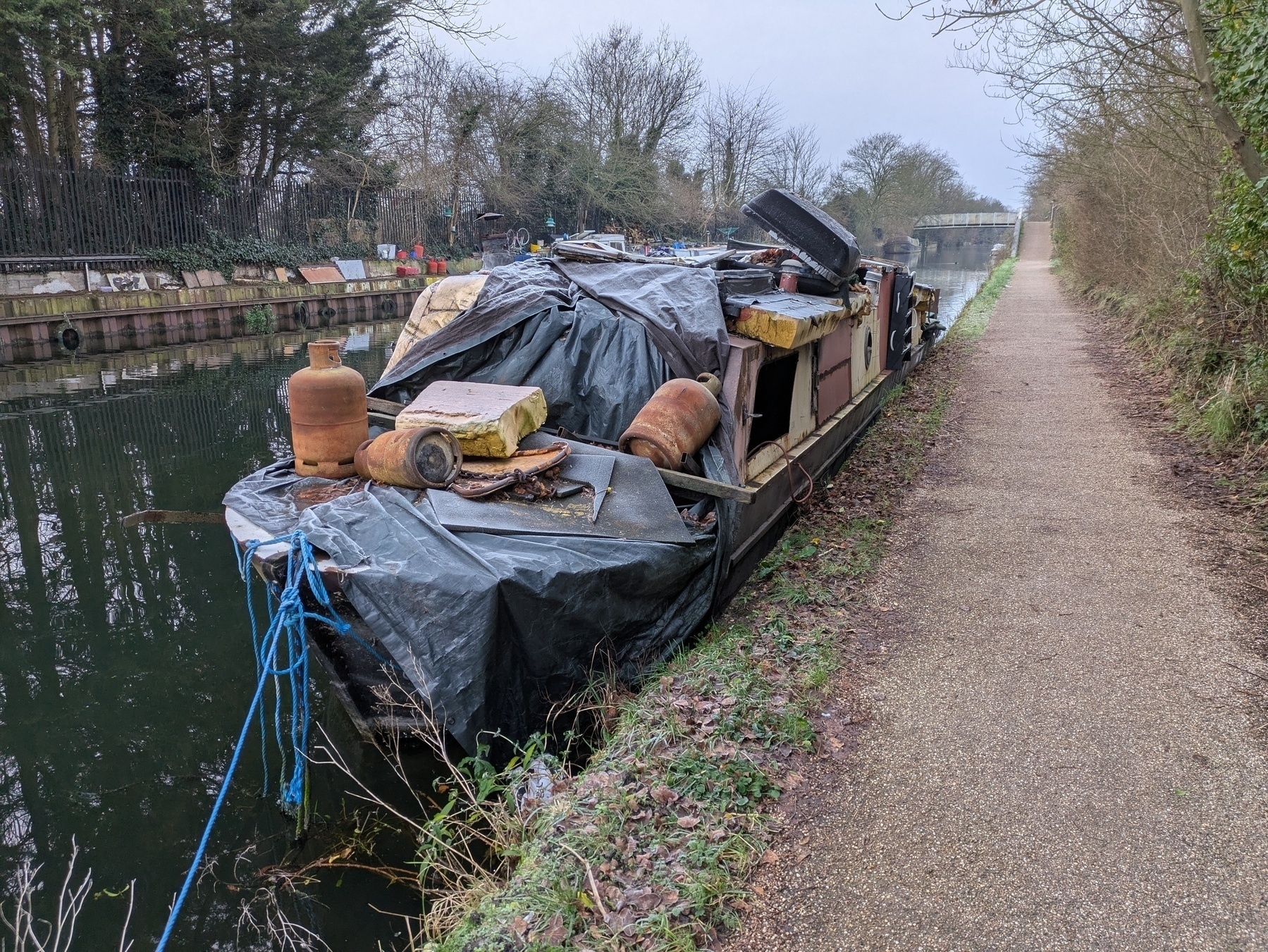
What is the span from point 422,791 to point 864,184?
208 feet

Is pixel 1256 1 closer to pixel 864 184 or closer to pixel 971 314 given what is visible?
pixel 971 314

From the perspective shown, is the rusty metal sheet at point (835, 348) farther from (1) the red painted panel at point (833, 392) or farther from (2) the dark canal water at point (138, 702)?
(2) the dark canal water at point (138, 702)

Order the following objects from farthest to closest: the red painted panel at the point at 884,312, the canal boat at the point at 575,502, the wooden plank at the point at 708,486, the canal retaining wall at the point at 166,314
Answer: the canal retaining wall at the point at 166,314 → the red painted panel at the point at 884,312 → the wooden plank at the point at 708,486 → the canal boat at the point at 575,502

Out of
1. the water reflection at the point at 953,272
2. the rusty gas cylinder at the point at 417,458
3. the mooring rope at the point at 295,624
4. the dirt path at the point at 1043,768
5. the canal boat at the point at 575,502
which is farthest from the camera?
the water reflection at the point at 953,272

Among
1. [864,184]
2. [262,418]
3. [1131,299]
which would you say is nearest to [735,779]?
[262,418]

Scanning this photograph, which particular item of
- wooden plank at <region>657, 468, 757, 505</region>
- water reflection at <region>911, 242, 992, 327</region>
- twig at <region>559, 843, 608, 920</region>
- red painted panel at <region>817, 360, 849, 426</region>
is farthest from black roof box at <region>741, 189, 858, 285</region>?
water reflection at <region>911, 242, 992, 327</region>

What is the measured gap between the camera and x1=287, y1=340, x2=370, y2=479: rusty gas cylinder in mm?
5199

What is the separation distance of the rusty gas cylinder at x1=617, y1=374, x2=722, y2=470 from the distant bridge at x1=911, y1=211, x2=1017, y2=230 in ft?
242

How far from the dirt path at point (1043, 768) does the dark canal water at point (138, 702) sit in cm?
218

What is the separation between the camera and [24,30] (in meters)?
17.4

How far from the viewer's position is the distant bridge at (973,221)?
7369 centimetres

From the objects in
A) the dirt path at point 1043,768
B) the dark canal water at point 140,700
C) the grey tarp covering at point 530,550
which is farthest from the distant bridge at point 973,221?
the dirt path at point 1043,768

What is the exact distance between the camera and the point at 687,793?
11.9ft

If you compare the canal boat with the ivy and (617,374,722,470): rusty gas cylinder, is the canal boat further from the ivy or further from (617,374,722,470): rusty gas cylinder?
the ivy
